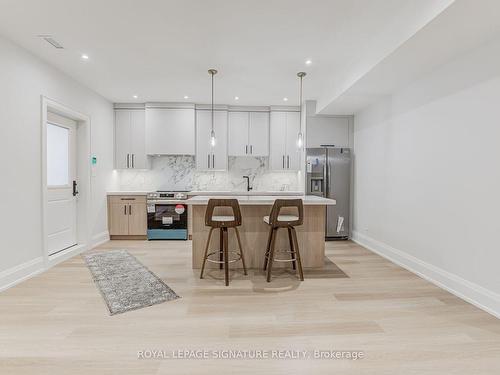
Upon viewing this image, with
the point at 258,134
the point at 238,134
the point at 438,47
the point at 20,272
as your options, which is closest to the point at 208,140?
the point at 238,134

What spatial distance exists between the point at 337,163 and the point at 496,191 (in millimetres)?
2935

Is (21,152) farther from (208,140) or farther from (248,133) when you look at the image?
(248,133)

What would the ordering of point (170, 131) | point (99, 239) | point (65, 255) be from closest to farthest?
point (65, 255) → point (99, 239) → point (170, 131)

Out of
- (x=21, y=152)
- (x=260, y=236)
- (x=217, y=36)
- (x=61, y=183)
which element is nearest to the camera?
(x=217, y=36)

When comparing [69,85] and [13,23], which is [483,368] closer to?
[13,23]

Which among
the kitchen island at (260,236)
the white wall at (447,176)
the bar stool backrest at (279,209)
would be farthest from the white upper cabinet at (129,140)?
the white wall at (447,176)

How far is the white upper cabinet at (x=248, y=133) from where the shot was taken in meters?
5.81

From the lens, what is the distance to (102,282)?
3.21 meters

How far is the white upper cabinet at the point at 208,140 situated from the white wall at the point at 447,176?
9.53ft

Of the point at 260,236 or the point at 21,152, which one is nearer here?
the point at 21,152

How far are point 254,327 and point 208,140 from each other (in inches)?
164

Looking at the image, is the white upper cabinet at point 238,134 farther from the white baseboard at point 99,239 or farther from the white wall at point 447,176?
the white baseboard at point 99,239

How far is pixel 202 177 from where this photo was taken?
6.05 meters

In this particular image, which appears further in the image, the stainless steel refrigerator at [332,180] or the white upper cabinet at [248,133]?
the white upper cabinet at [248,133]
